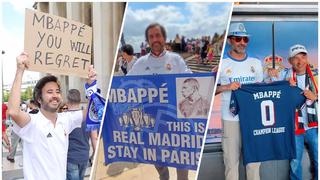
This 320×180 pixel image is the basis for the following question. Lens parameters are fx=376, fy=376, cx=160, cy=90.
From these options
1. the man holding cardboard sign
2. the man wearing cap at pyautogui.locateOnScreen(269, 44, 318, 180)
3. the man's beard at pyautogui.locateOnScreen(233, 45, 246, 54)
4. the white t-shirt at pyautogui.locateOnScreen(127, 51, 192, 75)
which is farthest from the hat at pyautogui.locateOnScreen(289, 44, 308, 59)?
the man holding cardboard sign

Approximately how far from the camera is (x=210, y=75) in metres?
3.05

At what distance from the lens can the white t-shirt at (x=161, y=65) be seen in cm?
303

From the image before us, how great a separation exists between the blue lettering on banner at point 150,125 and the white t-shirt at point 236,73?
1.20 feet

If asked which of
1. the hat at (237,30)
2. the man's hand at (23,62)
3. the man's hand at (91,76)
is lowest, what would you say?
the man's hand at (91,76)

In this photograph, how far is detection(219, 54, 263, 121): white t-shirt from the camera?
133 inches

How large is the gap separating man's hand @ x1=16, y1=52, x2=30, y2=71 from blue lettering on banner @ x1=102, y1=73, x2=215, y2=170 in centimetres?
85

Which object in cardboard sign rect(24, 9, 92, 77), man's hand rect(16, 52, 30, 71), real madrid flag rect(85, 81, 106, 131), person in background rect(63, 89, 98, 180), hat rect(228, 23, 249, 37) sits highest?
hat rect(228, 23, 249, 37)

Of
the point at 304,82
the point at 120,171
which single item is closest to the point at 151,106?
the point at 120,171

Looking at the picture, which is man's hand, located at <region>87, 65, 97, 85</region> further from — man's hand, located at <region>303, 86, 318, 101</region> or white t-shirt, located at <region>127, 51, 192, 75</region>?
man's hand, located at <region>303, 86, 318, 101</region>

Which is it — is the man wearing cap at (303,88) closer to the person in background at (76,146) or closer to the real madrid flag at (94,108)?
the real madrid flag at (94,108)

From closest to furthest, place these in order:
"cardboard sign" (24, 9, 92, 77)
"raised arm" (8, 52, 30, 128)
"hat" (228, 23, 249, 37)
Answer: "raised arm" (8, 52, 30, 128) → "cardboard sign" (24, 9, 92, 77) → "hat" (228, 23, 249, 37)

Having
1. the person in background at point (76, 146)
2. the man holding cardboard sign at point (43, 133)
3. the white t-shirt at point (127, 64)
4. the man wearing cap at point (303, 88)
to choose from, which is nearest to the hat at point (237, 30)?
the man wearing cap at point (303, 88)

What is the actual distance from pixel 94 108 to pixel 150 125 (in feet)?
1.75

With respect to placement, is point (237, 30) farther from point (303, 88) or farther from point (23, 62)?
point (23, 62)
